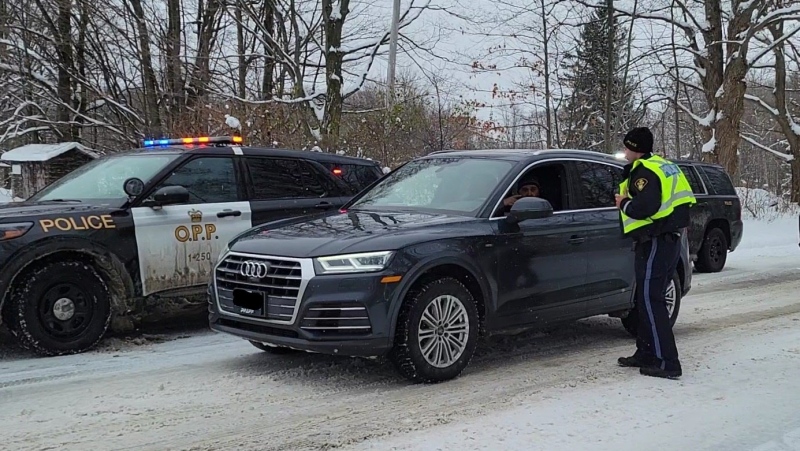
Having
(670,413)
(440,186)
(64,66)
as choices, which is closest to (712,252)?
(440,186)

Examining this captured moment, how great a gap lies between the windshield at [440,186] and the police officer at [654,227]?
3.29ft

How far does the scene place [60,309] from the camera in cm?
632

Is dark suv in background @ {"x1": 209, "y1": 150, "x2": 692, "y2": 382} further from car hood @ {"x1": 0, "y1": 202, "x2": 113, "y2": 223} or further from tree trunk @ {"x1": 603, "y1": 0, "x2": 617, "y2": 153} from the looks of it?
tree trunk @ {"x1": 603, "y1": 0, "x2": 617, "y2": 153}

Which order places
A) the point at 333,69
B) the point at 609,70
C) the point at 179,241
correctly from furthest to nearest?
the point at 609,70 → the point at 333,69 → the point at 179,241

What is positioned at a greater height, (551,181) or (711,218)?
(551,181)

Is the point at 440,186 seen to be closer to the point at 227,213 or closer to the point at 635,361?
the point at 635,361

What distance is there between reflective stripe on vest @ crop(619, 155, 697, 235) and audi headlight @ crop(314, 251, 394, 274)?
2000mm

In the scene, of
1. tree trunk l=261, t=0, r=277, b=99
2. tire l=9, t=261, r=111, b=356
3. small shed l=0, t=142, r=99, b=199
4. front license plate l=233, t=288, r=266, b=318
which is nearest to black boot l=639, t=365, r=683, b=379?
front license plate l=233, t=288, r=266, b=318

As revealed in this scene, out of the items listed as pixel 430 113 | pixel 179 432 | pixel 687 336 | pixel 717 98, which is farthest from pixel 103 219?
pixel 717 98

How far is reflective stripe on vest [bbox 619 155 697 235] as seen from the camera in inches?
227

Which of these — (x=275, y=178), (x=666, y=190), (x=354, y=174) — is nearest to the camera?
(x=666, y=190)

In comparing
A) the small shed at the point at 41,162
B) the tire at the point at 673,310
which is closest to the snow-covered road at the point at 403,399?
the tire at the point at 673,310

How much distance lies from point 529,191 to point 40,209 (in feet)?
13.2

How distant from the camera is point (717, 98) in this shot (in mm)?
23172
